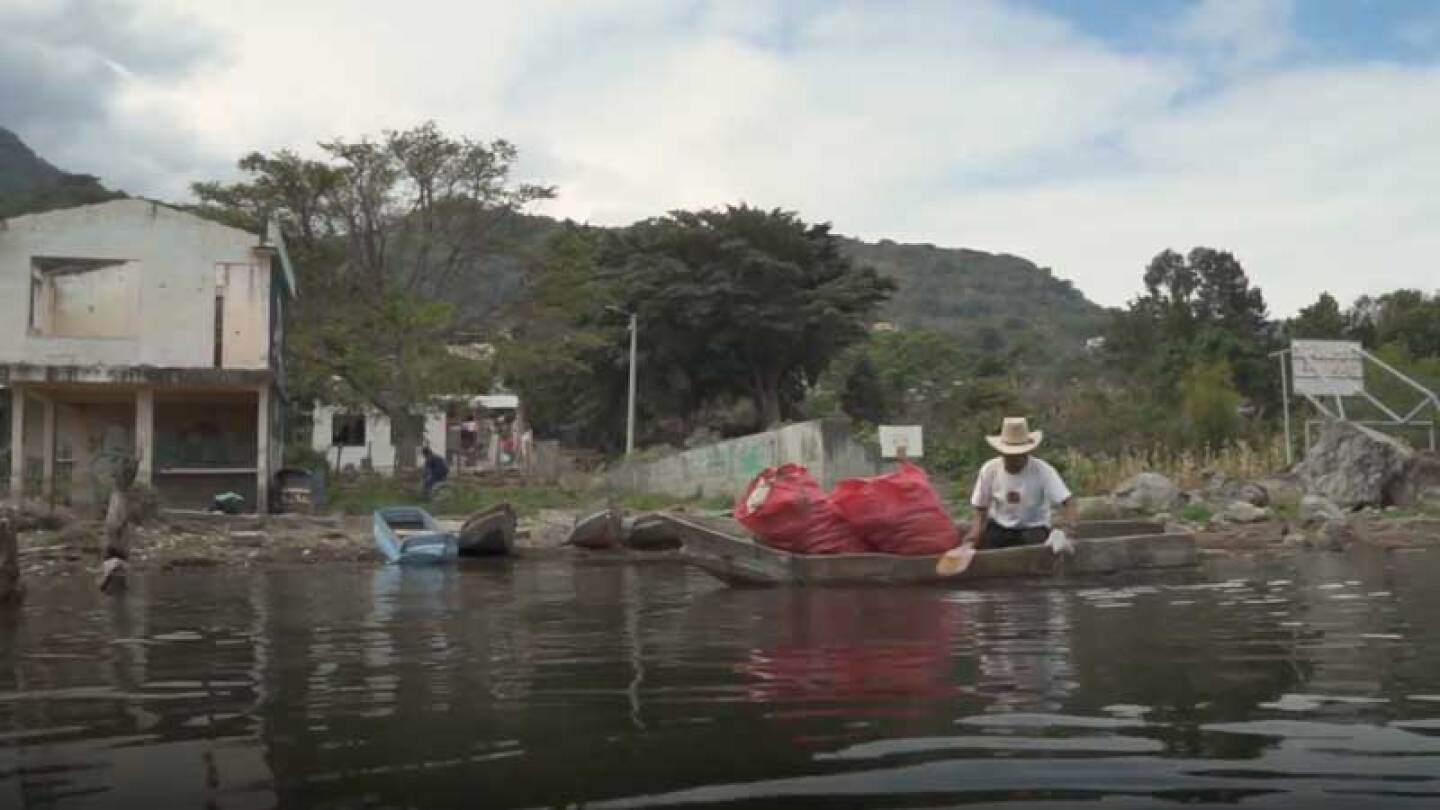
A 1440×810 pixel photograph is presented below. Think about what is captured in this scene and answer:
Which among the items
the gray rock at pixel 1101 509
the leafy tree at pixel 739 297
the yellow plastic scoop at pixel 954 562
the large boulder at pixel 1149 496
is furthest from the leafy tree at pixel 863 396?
the yellow plastic scoop at pixel 954 562

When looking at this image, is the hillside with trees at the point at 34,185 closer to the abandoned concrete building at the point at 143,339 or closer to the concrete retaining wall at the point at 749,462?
the abandoned concrete building at the point at 143,339

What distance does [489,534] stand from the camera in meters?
18.1

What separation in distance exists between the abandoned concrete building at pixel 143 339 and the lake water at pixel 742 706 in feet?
57.0

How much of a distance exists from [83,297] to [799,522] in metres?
21.1

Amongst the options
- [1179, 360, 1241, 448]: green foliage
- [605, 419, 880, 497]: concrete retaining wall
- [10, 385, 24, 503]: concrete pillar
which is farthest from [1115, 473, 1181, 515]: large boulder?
[10, 385, 24, 503]: concrete pillar

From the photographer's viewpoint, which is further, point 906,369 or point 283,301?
point 906,369

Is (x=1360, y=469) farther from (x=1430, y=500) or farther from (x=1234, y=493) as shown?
(x=1234, y=493)

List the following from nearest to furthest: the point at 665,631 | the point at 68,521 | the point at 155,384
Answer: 1. the point at 665,631
2. the point at 68,521
3. the point at 155,384

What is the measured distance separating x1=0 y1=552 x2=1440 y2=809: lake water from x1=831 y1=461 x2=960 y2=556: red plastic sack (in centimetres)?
198

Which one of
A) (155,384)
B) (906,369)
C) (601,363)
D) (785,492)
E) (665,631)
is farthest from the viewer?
(906,369)

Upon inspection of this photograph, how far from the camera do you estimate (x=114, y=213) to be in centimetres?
2502

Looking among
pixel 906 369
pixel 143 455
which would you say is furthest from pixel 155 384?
pixel 906 369

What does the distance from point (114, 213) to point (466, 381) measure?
863 centimetres

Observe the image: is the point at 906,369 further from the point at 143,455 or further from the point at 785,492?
the point at 785,492
